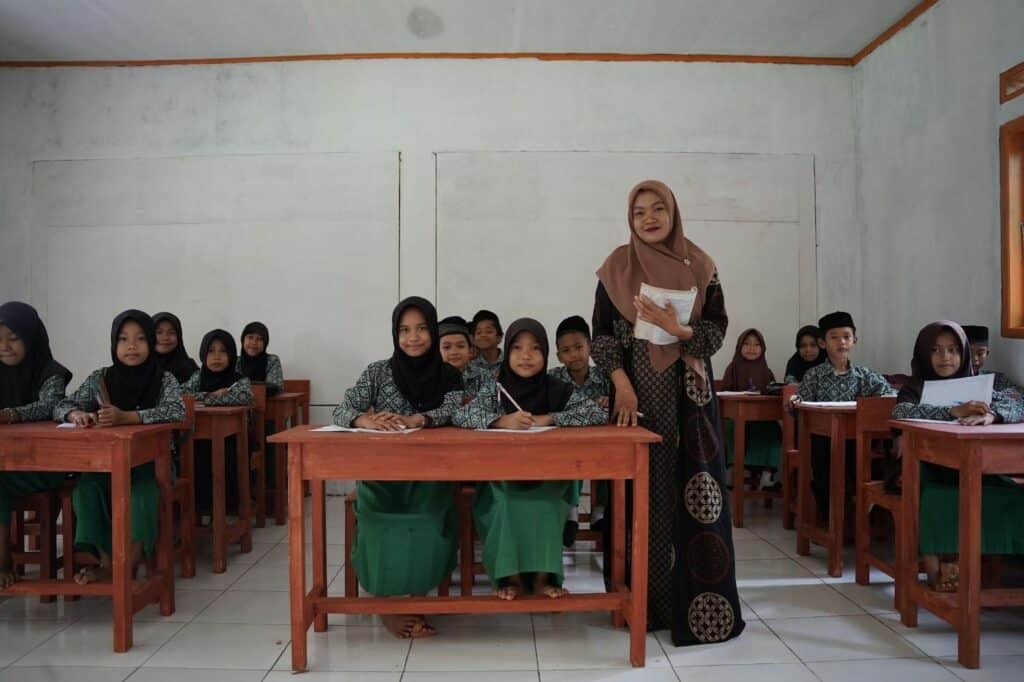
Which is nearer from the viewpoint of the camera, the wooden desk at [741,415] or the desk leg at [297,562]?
the desk leg at [297,562]

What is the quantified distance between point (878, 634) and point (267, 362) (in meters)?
4.19

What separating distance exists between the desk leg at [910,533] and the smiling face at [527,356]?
1456mm

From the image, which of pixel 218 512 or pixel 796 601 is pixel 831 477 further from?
pixel 218 512

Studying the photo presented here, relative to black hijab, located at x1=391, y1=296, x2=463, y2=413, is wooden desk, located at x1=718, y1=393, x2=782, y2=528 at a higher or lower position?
lower

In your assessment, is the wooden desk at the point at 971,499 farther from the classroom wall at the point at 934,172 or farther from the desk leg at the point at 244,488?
the desk leg at the point at 244,488

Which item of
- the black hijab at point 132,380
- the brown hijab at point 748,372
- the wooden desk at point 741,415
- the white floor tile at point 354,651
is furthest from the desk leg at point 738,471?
the black hijab at point 132,380

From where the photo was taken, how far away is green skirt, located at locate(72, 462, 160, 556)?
2.81m

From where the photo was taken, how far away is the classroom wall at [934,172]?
13.0 feet

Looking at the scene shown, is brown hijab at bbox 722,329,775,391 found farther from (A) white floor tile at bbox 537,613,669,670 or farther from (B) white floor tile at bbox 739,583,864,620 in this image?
(A) white floor tile at bbox 537,613,669,670

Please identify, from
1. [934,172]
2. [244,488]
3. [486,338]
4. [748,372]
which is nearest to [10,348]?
[244,488]

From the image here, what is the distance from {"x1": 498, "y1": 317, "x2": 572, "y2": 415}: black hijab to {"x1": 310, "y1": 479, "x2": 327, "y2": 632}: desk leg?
803mm

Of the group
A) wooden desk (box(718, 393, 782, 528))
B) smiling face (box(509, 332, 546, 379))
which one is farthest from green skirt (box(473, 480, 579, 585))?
wooden desk (box(718, 393, 782, 528))

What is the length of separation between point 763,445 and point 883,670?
2.55m

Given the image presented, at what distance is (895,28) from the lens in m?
4.97
